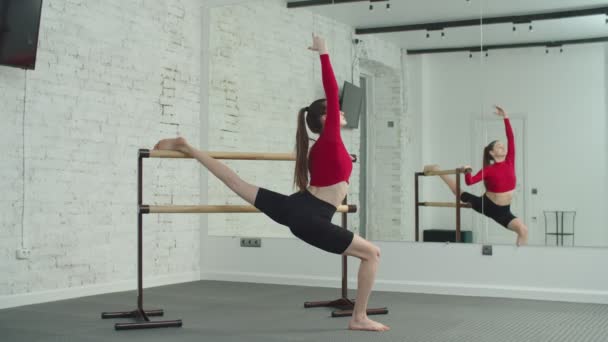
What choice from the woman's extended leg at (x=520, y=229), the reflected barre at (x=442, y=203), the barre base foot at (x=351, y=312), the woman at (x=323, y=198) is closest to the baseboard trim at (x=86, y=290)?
the woman at (x=323, y=198)

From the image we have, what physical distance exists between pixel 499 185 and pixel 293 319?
6.93 ft

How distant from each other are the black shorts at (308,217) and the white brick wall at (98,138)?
6.78ft

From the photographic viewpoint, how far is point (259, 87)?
6867 mm

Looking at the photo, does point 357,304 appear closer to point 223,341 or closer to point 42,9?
point 223,341

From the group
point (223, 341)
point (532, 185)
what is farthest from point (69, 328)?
point (532, 185)

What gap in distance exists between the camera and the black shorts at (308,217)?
3.99 metres

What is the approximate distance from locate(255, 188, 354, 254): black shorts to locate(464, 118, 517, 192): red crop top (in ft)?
6.94

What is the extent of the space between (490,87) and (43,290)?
12.4ft

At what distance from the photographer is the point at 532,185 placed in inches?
220

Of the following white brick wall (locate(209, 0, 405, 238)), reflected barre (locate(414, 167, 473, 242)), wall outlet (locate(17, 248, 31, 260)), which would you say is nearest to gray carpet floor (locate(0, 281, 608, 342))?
wall outlet (locate(17, 248, 31, 260))

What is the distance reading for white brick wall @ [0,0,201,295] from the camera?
5.19m

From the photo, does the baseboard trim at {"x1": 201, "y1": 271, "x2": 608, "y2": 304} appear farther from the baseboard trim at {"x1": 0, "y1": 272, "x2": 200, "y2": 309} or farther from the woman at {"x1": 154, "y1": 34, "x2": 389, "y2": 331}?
the woman at {"x1": 154, "y1": 34, "x2": 389, "y2": 331}

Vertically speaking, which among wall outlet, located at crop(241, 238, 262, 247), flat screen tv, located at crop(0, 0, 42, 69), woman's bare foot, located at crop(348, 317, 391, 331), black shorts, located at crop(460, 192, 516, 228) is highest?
flat screen tv, located at crop(0, 0, 42, 69)

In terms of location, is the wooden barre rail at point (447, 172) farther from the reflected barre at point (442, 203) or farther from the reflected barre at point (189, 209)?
the reflected barre at point (189, 209)
